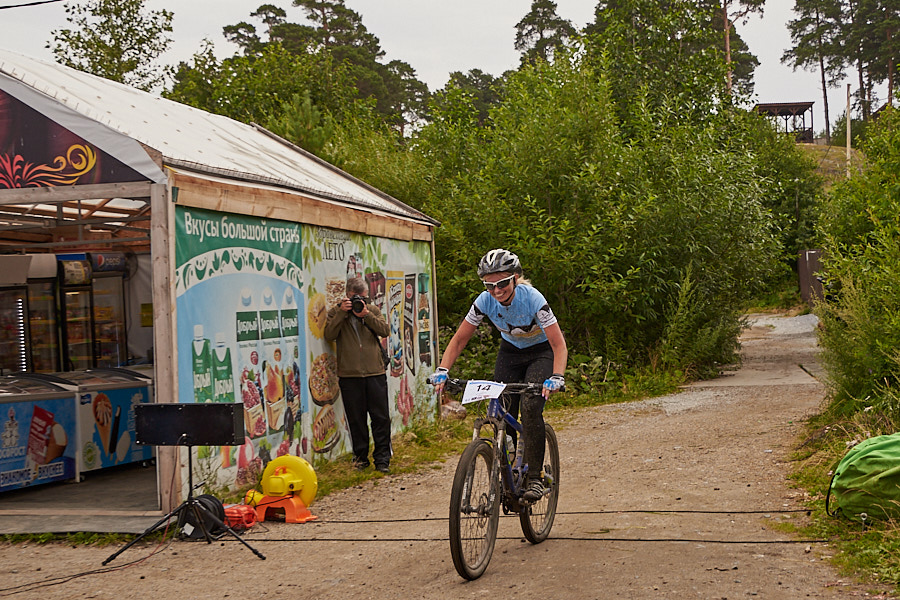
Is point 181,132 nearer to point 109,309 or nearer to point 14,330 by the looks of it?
point 109,309

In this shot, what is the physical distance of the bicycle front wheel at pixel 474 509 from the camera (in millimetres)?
5004

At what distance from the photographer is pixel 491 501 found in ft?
17.8

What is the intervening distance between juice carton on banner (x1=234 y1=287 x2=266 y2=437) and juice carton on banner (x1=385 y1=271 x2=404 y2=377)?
283 centimetres

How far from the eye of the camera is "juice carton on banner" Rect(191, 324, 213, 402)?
723 cm

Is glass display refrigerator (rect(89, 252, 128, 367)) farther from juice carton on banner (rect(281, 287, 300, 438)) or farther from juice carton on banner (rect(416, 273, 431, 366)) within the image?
juice carton on banner (rect(416, 273, 431, 366))

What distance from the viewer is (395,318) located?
11070 mm

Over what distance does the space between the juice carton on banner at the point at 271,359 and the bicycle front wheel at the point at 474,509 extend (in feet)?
11.0

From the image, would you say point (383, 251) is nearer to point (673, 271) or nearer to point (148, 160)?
point (148, 160)

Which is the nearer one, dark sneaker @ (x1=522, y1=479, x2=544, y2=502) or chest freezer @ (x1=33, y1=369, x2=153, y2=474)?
dark sneaker @ (x1=522, y1=479, x2=544, y2=502)

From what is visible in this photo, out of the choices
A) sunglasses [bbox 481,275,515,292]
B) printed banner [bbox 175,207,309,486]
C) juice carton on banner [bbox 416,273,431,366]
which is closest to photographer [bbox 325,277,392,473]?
printed banner [bbox 175,207,309,486]

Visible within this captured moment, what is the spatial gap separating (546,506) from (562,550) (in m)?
0.50

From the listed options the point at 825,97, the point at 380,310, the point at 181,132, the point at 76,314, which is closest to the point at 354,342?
the point at 380,310

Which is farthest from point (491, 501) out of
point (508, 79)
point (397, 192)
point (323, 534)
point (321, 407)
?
point (508, 79)

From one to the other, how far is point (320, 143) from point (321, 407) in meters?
11.3
